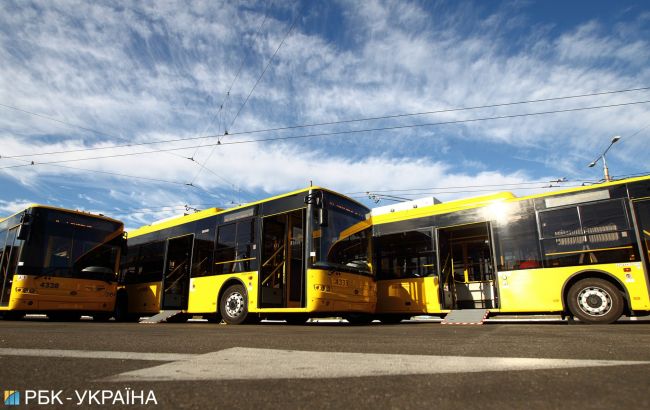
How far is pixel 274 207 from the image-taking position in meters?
9.48

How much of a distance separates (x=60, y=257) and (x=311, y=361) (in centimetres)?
1021

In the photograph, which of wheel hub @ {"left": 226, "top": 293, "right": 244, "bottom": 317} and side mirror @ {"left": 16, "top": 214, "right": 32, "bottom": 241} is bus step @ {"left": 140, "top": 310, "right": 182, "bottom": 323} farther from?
side mirror @ {"left": 16, "top": 214, "right": 32, "bottom": 241}

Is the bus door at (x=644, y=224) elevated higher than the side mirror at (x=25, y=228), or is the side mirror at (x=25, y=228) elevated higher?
the side mirror at (x=25, y=228)

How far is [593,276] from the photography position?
8242 millimetres

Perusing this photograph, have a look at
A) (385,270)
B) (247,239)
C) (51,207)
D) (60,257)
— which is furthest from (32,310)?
(385,270)

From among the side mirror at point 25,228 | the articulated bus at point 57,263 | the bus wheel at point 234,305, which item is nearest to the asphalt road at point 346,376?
the bus wheel at point 234,305

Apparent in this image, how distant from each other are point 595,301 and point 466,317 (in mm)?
2498

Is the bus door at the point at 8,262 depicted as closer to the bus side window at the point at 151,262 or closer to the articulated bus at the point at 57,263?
the articulated bus at the point at 57,263

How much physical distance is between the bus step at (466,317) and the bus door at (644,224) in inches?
124

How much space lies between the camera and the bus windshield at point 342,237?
8398 mm

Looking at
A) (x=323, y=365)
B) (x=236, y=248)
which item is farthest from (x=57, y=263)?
(x=323, y=365)

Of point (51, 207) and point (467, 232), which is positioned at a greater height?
point (51, 207)

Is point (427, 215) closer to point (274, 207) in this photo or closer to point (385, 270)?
point (385, 270)

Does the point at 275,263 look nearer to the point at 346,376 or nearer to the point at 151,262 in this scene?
the point at 151,262
